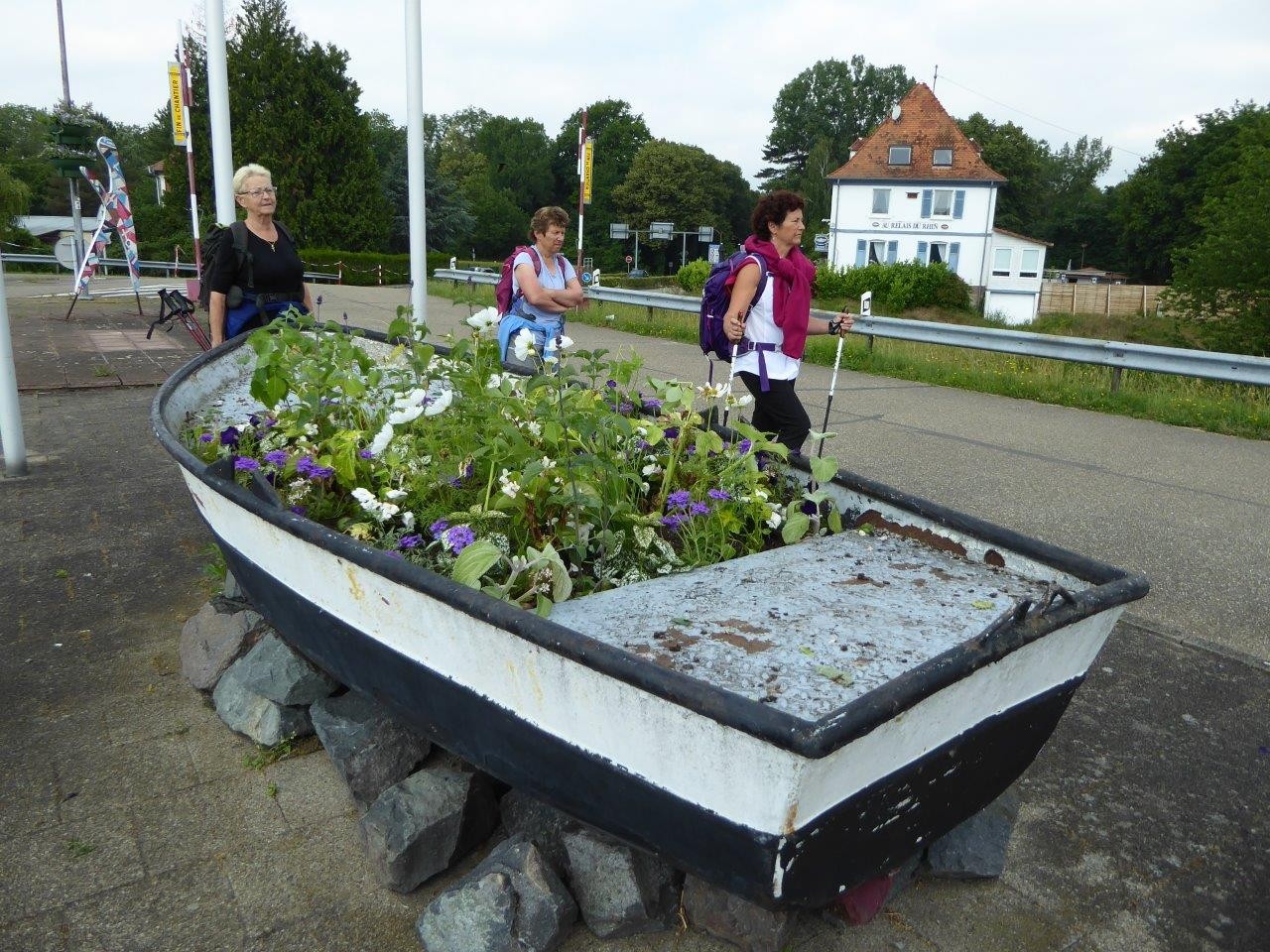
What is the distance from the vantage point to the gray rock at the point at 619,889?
8.13ft

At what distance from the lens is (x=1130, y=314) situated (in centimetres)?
5122

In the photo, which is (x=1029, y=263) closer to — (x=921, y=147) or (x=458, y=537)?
(x=921, y=147)

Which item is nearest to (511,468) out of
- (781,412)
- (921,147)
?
(781,412)

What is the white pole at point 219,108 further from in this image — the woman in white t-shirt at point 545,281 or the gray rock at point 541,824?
the gray rock at point 541,824

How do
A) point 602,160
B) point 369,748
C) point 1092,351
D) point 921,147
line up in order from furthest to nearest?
point 602,160 < point 921,147 < point 1092,351 < point 369,748

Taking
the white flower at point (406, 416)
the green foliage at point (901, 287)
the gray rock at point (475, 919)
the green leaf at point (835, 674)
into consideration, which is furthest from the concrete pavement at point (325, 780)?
the green foliage at point (901, 287)

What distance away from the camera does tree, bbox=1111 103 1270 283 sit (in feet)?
186

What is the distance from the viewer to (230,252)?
5184 mm

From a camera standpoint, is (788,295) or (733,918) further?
(788,295)

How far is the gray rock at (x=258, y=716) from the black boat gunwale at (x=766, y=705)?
718 millimetres

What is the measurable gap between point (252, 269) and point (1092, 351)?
8589mm

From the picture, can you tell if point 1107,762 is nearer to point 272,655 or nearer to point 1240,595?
point 1240,595

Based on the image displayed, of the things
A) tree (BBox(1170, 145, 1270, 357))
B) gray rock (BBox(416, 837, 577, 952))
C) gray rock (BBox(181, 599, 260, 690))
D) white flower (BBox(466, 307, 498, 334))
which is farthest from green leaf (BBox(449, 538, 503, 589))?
tree (BBox(1170, 145, 1270, 357))

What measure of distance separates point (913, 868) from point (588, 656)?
51.4 inches
